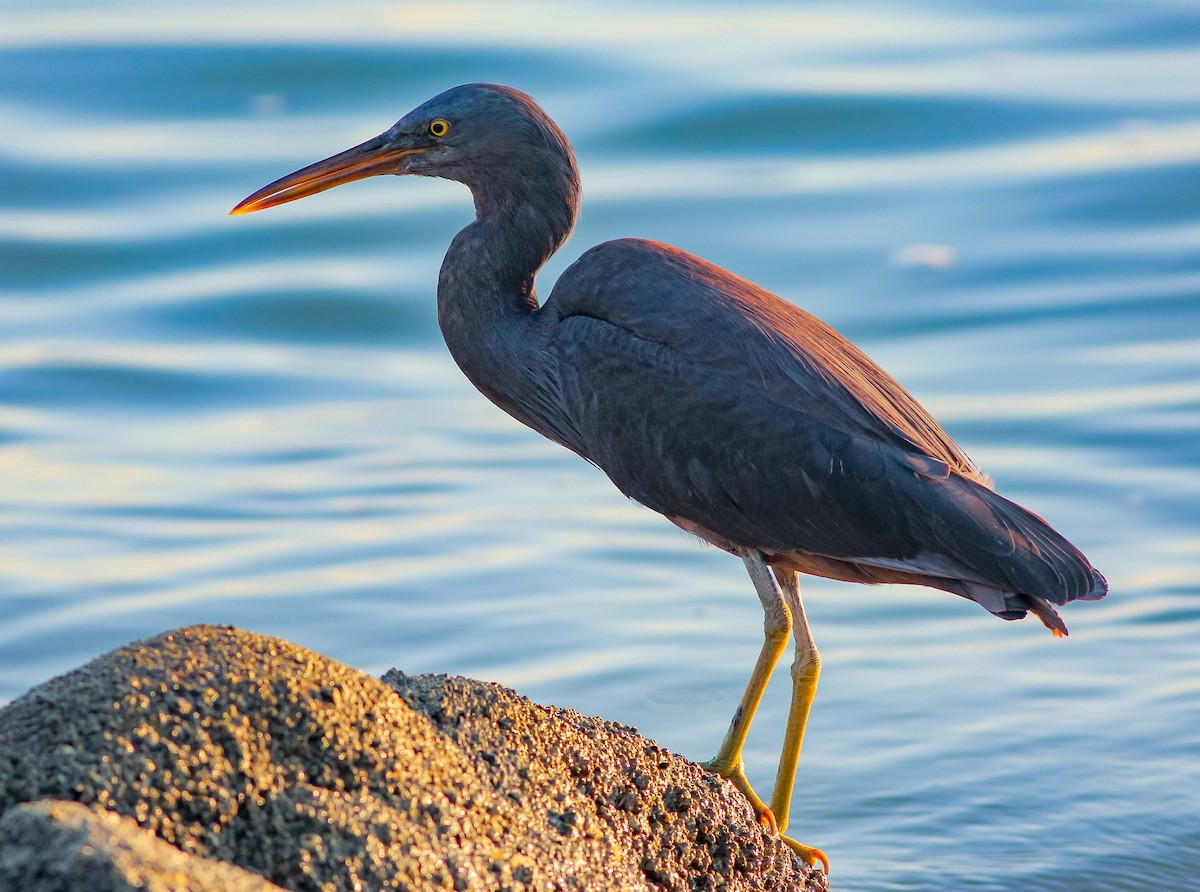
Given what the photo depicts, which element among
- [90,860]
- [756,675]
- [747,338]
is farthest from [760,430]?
[90,860]

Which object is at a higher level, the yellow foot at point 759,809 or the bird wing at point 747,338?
the bird wing at point 747,338

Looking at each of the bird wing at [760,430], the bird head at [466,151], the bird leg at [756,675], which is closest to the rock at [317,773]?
the bird leg at [756,675]

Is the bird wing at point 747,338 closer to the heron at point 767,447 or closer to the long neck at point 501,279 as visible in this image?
the heron at point 767,447

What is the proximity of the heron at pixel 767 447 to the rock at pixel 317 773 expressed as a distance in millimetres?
1167

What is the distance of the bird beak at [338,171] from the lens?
579 cm

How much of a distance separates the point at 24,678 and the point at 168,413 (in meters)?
3.63

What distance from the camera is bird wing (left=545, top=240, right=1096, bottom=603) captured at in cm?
489

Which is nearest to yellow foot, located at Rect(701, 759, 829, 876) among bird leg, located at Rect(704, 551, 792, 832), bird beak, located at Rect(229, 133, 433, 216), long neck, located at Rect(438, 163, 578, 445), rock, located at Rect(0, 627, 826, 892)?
bird leg, located at Rect(704, 551, 792, 832)

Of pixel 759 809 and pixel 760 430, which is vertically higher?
pixel 760 430

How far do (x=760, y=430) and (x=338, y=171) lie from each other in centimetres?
181

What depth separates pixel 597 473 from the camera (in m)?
10.5

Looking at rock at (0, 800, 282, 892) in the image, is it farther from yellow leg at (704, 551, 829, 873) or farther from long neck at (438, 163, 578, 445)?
long neck at (438, 163, 578, 445)

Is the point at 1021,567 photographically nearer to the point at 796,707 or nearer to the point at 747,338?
the point at 796,707

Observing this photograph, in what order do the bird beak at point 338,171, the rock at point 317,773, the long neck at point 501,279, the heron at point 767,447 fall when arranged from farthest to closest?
the bird beak at point 338,171, the long neck at point 501,279, the heron at point 767,447, the rock at point 317,773
